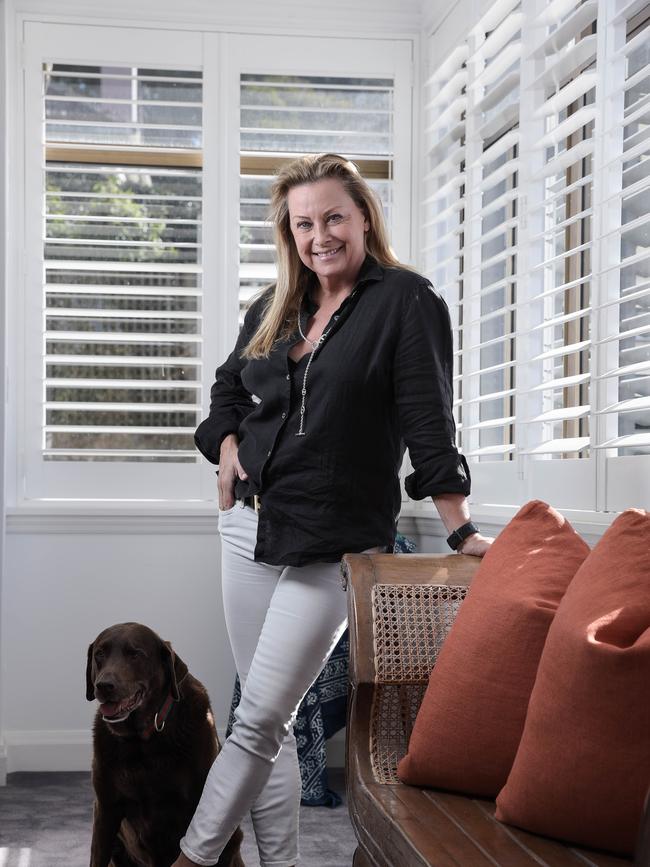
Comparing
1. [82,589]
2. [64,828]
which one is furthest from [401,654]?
[82,589]

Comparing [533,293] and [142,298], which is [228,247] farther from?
[533,293]

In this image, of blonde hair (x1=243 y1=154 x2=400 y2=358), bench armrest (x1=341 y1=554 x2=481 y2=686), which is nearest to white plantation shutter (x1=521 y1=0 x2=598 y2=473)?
blonde hair (x1=243 y1=154 x2=400 y2=358)

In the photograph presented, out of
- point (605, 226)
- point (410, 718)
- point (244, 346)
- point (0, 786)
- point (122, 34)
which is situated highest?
point (122, 34)

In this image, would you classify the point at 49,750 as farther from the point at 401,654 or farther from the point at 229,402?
the point at 401,654

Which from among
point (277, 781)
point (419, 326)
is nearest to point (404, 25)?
point (419, 326)

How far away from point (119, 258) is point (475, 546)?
207 cm

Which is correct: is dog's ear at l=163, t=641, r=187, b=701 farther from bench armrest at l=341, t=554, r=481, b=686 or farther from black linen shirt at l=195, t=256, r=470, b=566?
bench armrest at l=341, t=554, r=481, b=686

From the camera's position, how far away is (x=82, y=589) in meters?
3.58

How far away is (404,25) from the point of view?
3.69 m

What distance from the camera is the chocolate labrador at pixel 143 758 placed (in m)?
2.27

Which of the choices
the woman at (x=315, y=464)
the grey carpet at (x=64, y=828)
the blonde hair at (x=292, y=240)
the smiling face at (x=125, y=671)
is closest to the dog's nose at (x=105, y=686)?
the smiling face at (x=125, y=671)

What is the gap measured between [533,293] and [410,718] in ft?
3.93

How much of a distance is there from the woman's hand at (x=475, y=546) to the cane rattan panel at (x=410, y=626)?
87mm

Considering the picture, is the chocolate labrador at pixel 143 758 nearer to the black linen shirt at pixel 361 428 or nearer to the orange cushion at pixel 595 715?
the black linen shirt at pixel 361 428
